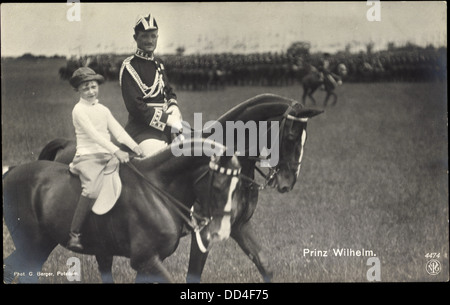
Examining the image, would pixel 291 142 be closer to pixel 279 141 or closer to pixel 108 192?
pixel 279 141

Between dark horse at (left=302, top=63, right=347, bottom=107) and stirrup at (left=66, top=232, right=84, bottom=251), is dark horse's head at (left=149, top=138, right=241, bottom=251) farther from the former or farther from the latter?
dark horse at (left=302, top=63, right=347, bottom=107)

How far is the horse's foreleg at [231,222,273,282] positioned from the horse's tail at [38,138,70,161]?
1.57m

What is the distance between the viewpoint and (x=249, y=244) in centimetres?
529

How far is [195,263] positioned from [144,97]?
1.39 m

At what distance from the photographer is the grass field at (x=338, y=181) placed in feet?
18.5

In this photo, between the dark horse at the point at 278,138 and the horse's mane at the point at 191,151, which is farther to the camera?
the dark horse at the point at 278,138

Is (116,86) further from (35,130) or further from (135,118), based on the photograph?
(35,130)

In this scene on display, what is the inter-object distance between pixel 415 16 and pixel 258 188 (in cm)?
213

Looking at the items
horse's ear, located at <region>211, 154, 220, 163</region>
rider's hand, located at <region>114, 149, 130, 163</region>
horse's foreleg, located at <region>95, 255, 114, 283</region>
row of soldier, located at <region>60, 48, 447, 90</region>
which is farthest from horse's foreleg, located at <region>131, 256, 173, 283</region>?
row of soldier, located at <region>60, 48, 447, 90</region>

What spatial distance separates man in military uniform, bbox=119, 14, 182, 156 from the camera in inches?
203

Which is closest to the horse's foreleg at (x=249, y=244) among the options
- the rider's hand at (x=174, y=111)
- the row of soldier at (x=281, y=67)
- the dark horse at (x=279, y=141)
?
the dark horse at (x=279, y=141)

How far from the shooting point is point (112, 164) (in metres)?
5.01

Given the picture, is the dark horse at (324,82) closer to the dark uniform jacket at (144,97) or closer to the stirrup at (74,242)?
the dark uniform jacket at (144,97)

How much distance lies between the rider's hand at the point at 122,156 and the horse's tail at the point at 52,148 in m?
0.70
